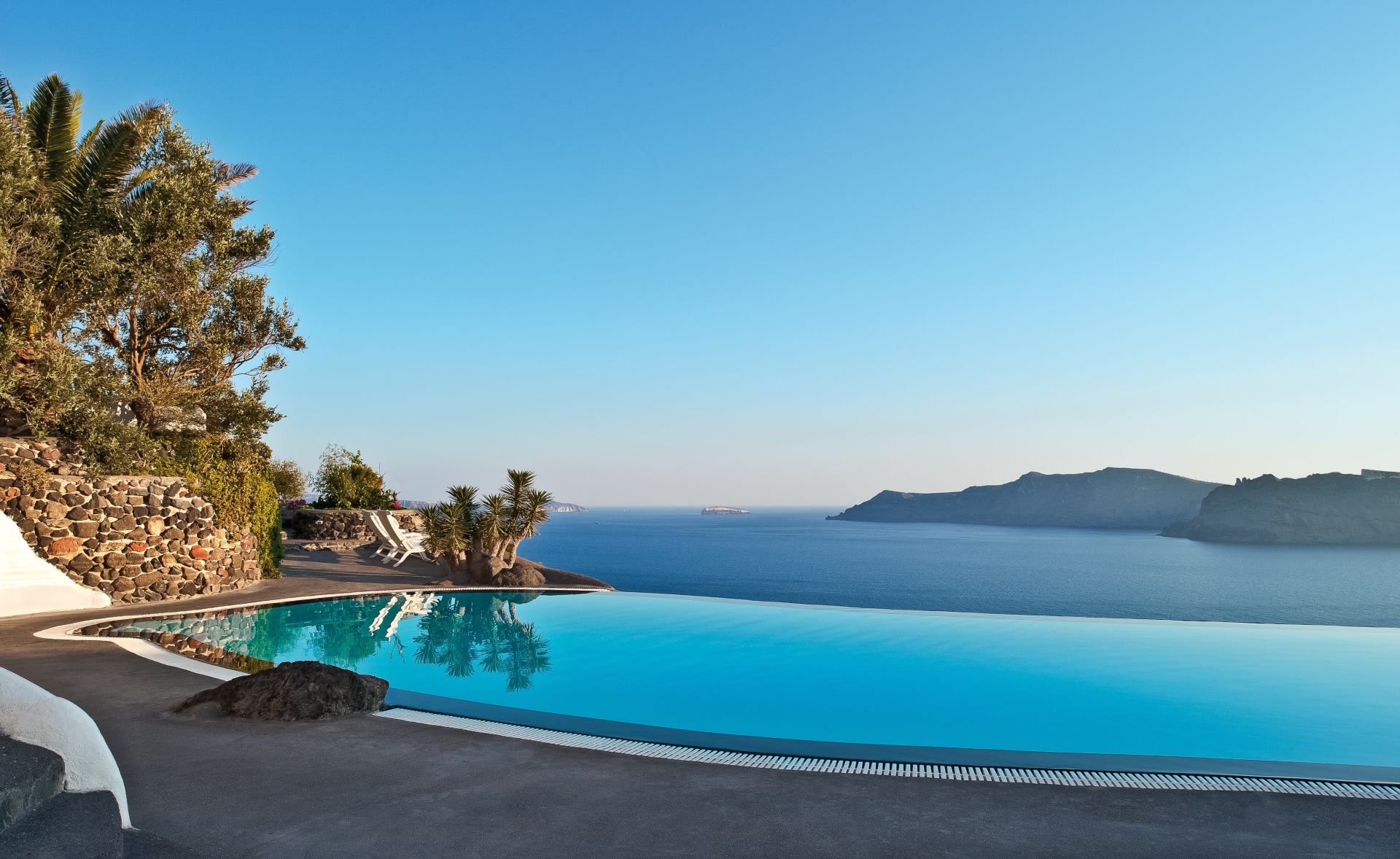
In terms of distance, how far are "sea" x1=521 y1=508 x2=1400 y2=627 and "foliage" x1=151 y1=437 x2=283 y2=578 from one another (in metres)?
13.6

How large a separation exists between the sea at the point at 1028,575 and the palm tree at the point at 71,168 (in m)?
18.1

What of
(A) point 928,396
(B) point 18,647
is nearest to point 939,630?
(B) point 18,647

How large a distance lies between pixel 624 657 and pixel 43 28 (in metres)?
15.5

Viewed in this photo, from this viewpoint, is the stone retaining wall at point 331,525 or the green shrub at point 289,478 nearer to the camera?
the stone retaining wall at point 331,525

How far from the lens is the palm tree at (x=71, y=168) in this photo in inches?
531

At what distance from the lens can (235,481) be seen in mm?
15305

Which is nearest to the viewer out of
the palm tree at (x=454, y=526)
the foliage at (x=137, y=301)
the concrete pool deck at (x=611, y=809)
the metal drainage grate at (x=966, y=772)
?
the concrete pool deck at (x=611, y=809)

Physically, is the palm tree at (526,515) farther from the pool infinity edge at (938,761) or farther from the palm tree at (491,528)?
the pool infinity edge at (938,761)

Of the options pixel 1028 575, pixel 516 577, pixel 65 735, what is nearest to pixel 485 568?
pixel 516 577

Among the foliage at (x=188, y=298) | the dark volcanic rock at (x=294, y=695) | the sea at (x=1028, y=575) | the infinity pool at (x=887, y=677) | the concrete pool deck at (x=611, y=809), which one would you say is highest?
the foliage at (x=188, y=298)

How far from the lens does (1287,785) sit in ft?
14.0

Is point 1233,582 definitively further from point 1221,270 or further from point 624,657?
point 624,657

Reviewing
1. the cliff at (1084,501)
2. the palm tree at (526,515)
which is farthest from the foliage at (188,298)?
the cliff at (1084,501)

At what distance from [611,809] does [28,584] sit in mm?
12062
